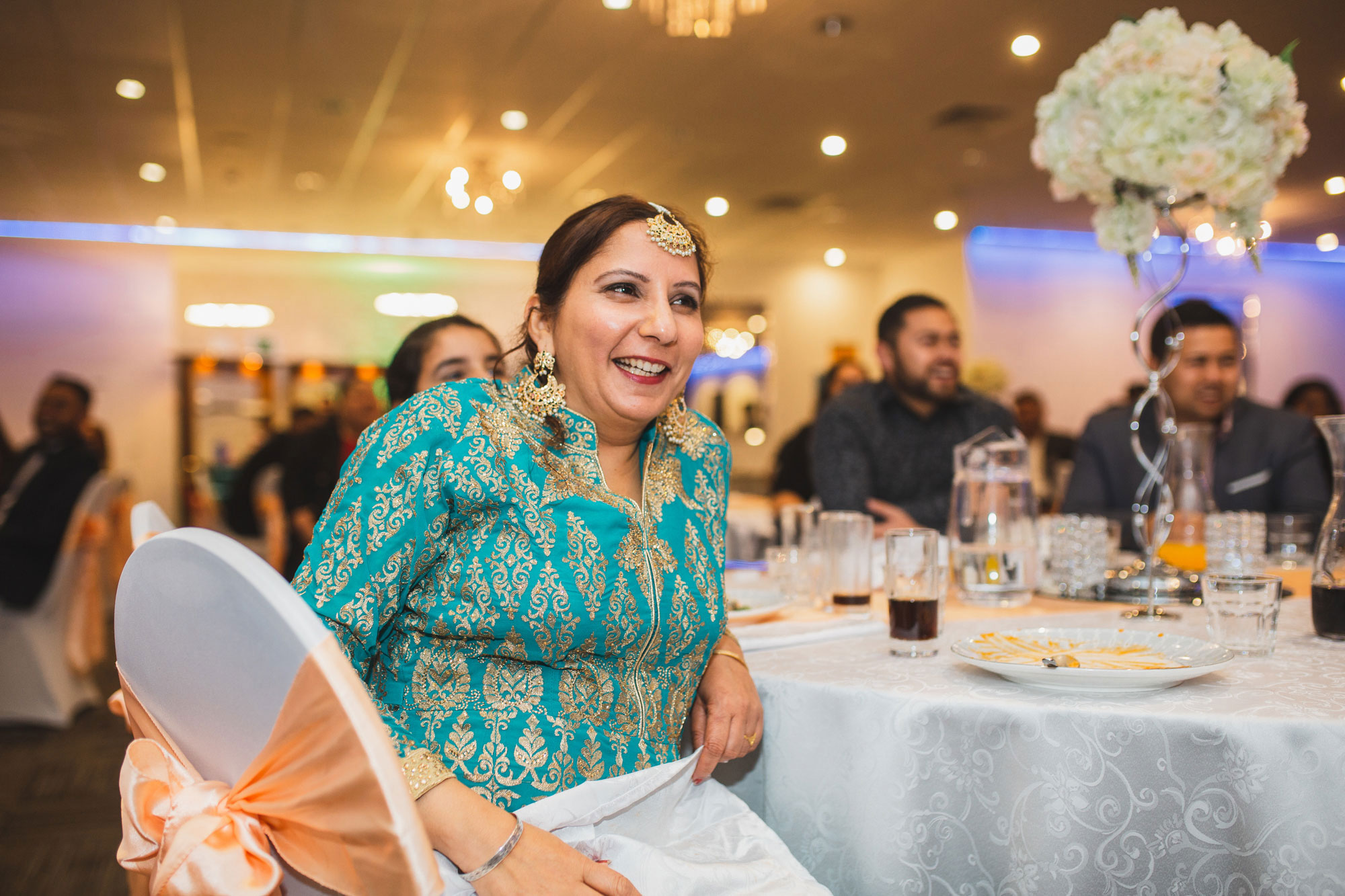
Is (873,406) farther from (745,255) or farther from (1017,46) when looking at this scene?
(745,255)

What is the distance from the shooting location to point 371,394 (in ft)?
16.3

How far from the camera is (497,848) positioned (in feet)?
3.70

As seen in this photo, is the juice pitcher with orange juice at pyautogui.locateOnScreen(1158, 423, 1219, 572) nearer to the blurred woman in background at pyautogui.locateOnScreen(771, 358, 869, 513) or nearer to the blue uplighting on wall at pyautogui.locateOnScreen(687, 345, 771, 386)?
the blurred woman in background at pyautogui.locateOnScreen(771, 358, 869, 513)

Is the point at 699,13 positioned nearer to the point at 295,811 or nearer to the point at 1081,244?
the point at 295,811

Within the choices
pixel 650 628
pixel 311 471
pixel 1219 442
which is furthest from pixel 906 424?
pixel 311 471

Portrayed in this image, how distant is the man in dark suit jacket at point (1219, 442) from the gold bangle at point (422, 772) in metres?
2.38

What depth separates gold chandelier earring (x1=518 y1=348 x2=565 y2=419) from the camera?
1.45 metres

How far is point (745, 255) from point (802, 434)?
6353mm

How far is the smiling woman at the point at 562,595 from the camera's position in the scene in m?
1.22

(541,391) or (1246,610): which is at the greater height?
(541,391)

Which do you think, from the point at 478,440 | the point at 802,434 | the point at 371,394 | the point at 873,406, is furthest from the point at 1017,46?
the point at 478,440

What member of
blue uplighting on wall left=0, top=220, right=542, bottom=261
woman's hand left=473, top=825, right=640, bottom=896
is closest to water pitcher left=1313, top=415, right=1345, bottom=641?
woman's hand left=473, top=825, right=640, bottom=896

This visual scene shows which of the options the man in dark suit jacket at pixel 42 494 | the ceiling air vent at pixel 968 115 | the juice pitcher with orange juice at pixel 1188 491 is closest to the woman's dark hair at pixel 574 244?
the juice pitcher with orange juice at pixel 1188 491

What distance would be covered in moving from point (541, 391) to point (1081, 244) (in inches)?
432
